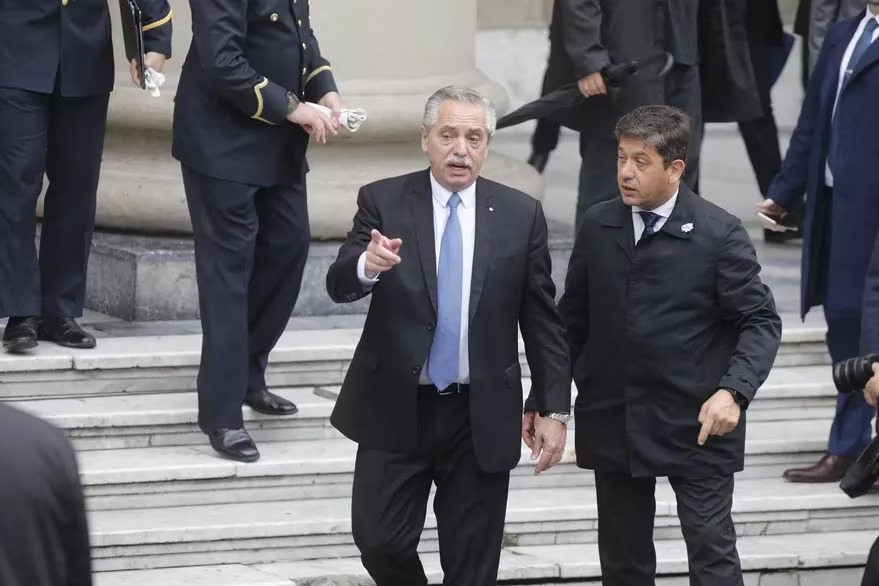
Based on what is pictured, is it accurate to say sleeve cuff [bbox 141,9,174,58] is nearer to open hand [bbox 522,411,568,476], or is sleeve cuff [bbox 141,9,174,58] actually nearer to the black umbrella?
the black umbrella

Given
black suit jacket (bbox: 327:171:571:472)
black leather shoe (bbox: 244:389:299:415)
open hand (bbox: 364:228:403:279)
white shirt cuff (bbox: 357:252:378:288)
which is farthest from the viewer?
black leather shoe (bbox: 244:389:299:415)

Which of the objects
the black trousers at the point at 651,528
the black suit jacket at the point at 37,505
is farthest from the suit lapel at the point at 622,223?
the black suit jacket at the point at 37,505

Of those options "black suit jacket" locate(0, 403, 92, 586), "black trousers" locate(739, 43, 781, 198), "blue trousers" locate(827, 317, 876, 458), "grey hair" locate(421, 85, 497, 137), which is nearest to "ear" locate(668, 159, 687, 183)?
"grey hair" locate(421, 85, 497, 137)

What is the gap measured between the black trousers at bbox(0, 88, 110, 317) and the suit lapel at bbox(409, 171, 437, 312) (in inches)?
68.2

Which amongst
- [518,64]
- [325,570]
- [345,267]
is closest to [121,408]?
[325,570]

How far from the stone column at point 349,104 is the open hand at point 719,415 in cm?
275

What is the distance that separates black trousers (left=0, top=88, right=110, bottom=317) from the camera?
5.94 metres

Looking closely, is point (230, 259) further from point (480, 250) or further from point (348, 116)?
point (480, 250)

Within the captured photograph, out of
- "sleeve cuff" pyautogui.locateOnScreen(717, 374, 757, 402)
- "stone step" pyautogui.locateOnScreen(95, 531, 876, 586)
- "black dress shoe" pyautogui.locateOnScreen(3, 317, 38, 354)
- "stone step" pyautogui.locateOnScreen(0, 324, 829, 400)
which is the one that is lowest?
"stone step" pyautogui.locateOnScreen(95, 531, 876, 586)

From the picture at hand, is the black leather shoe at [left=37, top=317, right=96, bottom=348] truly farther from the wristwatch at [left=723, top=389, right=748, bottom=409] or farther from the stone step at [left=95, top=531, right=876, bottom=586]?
the wristwatch at [left=723, top=389, right=748, bottom=409]

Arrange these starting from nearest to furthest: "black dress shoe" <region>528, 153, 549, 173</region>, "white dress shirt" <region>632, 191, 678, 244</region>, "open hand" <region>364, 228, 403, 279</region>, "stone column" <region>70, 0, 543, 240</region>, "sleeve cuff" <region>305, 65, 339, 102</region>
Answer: "open hand" <region>364, 228, 403, 279</region>, "white dress shirt" <region>632, 191, 678, 244</region>, "sleeve cuff" <region>305, 65, 339, 102</region>, "stone column" <region>70, 0, 543, 240</region>, "black dress shoe" <region>528, 153, 549, 173</region>

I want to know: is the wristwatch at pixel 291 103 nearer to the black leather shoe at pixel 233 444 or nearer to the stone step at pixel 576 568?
the black leather shoe at pixel 233 444

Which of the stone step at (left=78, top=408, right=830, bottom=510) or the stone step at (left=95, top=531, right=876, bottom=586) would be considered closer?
the stone step at (left=95, top=531, right=876, bottom=586)

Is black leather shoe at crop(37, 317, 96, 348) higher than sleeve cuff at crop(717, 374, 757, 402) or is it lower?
lower
